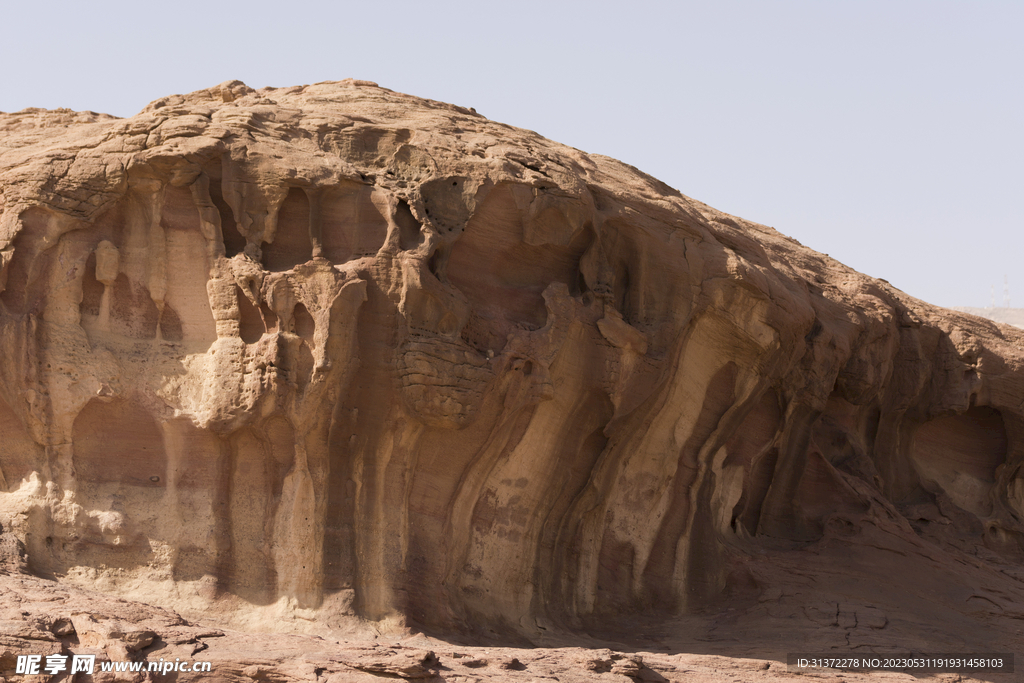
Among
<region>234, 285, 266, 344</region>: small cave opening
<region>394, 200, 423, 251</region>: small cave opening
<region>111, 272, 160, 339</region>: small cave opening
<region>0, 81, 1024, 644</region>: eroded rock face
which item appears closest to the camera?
<region>0, 81, 1024, 644</region>: eroded rock face

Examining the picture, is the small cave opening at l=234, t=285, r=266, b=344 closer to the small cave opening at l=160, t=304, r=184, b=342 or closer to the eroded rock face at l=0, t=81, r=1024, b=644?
the eroded rock face at l=0, t=81, r=1024, b=644

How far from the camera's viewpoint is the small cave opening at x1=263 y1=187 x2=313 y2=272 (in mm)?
10062

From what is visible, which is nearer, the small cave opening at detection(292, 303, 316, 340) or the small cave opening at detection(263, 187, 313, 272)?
the small cave opening at detection(292, 303, 316, 340)

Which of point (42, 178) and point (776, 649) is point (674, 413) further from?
point (42, 178)

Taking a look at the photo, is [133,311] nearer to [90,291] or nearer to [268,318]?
[90,291]

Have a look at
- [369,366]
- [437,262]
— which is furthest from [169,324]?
[437,262]

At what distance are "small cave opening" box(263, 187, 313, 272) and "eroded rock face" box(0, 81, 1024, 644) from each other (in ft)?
0.09

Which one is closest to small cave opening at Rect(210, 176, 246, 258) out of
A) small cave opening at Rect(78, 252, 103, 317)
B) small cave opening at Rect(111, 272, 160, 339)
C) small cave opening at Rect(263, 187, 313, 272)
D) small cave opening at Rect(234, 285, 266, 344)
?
small cave opening at Rect(263, 187, 313, 272)

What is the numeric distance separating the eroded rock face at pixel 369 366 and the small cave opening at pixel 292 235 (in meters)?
0.03

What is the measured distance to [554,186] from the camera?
36.5ft

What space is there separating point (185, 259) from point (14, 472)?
7.72ft

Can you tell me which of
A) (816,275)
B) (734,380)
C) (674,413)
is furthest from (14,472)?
(816,275)

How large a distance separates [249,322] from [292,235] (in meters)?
0.88

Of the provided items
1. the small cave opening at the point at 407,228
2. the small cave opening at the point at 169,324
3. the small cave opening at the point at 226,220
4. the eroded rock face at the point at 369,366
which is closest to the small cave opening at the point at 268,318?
the eroded rock face at the point at 369,366
